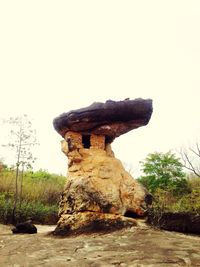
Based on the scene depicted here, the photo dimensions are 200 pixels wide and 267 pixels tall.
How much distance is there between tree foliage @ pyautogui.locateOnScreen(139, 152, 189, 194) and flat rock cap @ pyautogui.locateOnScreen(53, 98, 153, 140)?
11.5 m

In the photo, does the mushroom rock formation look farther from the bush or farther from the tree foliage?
the tree foliage

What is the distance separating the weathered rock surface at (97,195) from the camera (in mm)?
9883

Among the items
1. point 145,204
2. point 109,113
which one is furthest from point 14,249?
point 109,113

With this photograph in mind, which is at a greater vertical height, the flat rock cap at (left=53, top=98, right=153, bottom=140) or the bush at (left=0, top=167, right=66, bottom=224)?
the flat rock cap at (left=53, top=98, right=153, bottom=140)

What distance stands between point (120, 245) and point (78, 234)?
2.49 meters

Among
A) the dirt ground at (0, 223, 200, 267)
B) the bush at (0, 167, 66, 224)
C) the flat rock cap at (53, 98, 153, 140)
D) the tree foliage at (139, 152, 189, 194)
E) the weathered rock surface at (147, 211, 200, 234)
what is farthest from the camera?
the tree foliage at (139, 152, 189, 194)

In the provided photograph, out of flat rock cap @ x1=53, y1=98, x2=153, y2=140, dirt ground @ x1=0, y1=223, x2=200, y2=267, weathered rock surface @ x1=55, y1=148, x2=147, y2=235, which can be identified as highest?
flat rock cap @ x1=53, y1=98, x2=153, y2=140

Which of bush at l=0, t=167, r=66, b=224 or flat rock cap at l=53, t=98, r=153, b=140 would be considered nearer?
flat rock cap at l=53, t=98, r=153, b=140

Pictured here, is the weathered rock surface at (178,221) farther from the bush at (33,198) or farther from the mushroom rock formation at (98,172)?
the bush at (33,198)

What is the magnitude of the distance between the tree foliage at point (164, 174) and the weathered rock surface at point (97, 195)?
1163 centimetres

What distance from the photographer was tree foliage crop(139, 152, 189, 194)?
882 inches

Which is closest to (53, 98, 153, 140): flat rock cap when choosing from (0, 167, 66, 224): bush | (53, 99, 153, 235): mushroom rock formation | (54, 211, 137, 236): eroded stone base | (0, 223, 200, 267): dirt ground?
(53, 99, 153, 235): mushroom rock formation

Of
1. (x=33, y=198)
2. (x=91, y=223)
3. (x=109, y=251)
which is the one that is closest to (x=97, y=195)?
(x=91, y=223)

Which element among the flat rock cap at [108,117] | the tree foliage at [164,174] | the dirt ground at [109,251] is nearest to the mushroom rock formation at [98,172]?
the flat rock cap at [108,117]
